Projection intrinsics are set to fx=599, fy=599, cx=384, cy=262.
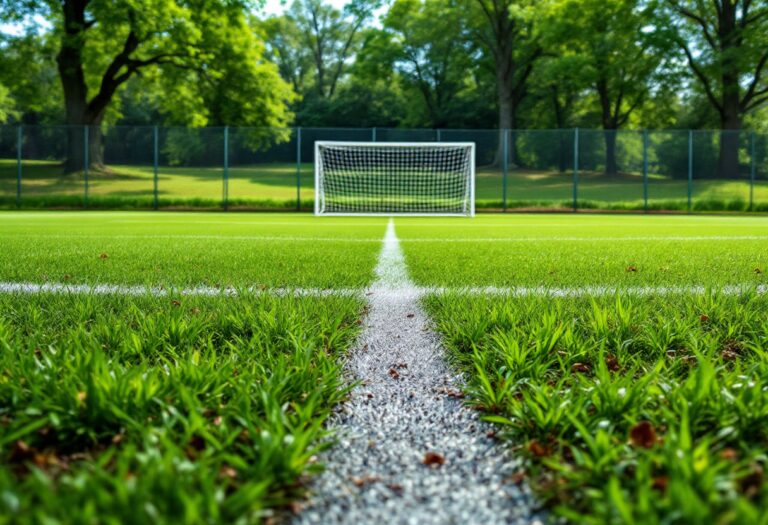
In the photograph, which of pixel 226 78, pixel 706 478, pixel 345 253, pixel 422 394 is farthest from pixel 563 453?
pixel 226 78

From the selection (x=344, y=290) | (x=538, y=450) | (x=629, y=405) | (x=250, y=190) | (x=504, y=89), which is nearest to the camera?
(x=538, y=450)

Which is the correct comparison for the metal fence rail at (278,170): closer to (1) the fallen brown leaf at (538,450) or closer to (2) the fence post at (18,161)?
(2) the fence post at (18,161)

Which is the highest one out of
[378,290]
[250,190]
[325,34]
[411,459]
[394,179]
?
[325,34]

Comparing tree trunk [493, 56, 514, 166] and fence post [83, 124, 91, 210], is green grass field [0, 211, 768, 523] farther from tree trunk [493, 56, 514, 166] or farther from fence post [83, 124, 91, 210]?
tree trunk [493, 56, 514, 166]

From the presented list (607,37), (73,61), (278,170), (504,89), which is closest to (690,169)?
(607,37)

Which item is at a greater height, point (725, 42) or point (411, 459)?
point (725, 42)

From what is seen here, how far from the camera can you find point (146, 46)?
27094 millimetres

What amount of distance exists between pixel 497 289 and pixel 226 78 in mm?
26210

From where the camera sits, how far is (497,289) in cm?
356

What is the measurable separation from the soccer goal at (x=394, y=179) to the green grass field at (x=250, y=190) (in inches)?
38.7

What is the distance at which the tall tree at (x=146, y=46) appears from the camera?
22.2m

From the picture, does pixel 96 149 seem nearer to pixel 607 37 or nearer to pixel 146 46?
pixel 146 46

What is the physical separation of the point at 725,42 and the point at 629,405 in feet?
112

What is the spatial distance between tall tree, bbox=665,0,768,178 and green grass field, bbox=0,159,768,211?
26.4 ft
